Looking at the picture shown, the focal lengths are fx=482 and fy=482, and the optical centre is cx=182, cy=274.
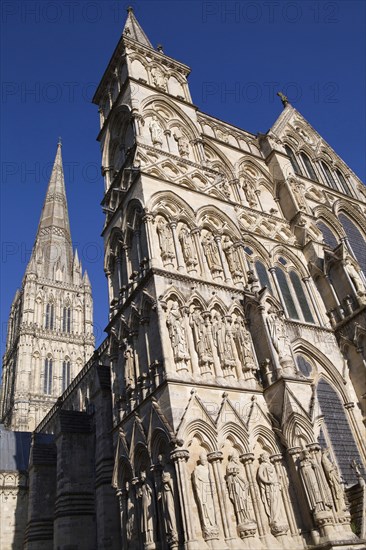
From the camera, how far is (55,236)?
73.2 metres

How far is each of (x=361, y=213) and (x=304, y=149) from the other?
4941 mm

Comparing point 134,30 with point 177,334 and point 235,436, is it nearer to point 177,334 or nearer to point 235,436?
point 177,334

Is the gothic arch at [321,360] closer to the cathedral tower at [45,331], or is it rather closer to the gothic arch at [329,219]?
the gothic arch at [329,219]

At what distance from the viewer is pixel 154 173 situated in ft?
59.7

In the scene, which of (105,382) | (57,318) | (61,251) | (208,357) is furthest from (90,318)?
(208,357)

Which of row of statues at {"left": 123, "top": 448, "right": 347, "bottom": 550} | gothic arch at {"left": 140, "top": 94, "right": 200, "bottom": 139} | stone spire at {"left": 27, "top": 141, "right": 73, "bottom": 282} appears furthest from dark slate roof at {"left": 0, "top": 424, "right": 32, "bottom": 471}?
stone spire at {"left": 27, "top": 141, "right": 73, "bottom": 282}

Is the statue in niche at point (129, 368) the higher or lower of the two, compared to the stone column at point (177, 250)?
lower

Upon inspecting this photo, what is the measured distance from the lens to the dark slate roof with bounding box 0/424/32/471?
1252 inches

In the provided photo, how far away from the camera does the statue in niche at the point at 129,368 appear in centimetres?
1506

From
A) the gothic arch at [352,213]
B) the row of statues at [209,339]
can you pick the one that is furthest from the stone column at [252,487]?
the gothic arch at [352,213]

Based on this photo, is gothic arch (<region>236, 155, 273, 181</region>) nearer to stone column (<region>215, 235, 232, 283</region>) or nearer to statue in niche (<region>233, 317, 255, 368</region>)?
stone column (<region>215, 235, 232, 283</region>)

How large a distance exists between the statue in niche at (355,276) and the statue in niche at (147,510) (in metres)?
11.1

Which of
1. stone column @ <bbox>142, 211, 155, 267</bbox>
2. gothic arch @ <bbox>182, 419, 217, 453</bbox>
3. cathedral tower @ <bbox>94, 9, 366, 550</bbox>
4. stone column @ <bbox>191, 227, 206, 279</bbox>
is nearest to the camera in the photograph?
cathedral tower @ <bbox>94, 9, 366, 550</bbox>

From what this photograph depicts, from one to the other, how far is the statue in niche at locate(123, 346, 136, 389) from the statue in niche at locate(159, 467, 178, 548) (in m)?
3.56
